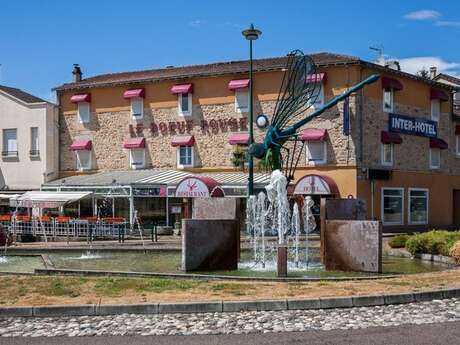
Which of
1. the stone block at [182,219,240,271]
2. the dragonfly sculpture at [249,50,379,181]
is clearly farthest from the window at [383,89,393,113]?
the stone block at [182,219,240,271]

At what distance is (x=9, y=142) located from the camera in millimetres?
44375

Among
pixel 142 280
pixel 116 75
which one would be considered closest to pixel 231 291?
pixel 142 280

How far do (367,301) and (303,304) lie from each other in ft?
3.31

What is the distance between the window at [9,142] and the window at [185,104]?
11985mm

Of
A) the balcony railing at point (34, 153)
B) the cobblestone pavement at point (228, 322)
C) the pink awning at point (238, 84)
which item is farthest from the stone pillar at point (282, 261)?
the balcony railing at point (34, 153)

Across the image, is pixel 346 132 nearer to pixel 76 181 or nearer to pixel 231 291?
pixel 76 181

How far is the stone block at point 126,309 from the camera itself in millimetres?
9734

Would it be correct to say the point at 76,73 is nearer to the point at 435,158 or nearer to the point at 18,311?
the point at 435,158

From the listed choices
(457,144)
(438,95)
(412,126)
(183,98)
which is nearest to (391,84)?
(412,126)

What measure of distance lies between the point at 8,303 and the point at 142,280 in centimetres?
290

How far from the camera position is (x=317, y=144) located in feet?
118

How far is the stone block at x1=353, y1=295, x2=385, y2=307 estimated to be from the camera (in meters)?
10.2

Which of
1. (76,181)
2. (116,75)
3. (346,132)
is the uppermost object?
(116,75)

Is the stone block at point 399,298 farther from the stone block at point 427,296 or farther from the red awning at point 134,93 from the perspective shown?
the red awning at point 134,93
